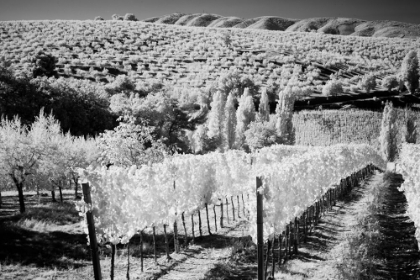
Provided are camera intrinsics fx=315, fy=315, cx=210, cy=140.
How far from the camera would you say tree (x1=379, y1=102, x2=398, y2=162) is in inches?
1868

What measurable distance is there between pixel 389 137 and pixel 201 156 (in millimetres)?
41584

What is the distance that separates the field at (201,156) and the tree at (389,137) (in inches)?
8.9

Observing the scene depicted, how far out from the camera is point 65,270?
12586 millimetres

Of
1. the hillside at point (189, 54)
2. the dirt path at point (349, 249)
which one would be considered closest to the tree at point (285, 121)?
the hillside at point (189, 54)

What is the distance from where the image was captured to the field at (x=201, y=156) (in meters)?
11.5

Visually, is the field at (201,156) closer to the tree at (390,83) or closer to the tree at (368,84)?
the tree at (368,84)

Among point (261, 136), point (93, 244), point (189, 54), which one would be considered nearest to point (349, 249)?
point (93, 244)

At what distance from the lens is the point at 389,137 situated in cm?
4794

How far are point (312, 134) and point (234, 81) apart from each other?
26019 mm

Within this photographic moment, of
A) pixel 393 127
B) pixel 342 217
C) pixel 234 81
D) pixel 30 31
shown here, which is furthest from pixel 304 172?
pixel 30 31

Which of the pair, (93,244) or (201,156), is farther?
(201,156)

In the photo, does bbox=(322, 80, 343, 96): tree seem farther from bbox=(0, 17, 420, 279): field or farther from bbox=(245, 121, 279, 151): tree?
bbox=(245, 121, 279, 151): tree

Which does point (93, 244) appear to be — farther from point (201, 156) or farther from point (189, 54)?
point (189, 54)

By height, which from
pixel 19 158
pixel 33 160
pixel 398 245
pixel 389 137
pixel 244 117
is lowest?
pixel 398 245
